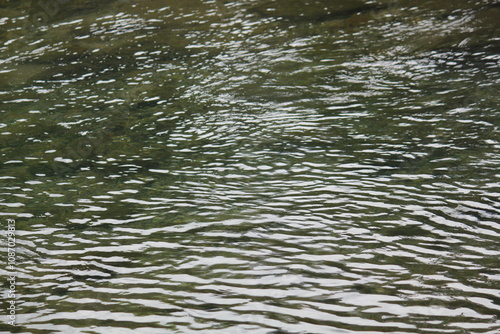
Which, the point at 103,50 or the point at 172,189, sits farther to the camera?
the point at 103,50

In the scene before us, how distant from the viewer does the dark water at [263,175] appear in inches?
164

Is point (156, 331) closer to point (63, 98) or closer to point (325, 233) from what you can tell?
point (325, 233)

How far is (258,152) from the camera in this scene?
639cm

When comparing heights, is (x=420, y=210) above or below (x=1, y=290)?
below

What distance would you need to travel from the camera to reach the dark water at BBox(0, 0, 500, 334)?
4176 mm

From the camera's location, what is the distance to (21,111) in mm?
8109

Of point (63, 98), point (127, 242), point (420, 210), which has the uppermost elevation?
point (63, 98)

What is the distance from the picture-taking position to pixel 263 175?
19.4ft

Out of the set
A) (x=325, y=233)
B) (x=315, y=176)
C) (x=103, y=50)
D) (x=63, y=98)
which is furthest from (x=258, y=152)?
(x=103, y=50)

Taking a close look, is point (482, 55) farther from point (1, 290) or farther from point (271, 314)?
point (1, 290)

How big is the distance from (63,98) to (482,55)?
18.2 feet

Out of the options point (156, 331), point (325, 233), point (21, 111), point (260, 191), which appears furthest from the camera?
point (21, 111)

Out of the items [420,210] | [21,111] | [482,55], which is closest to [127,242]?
[420,210]

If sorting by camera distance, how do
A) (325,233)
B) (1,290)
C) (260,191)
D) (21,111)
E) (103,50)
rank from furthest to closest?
(103,50)
(21,111)
(260,191)
(325,233)
(1,290)
